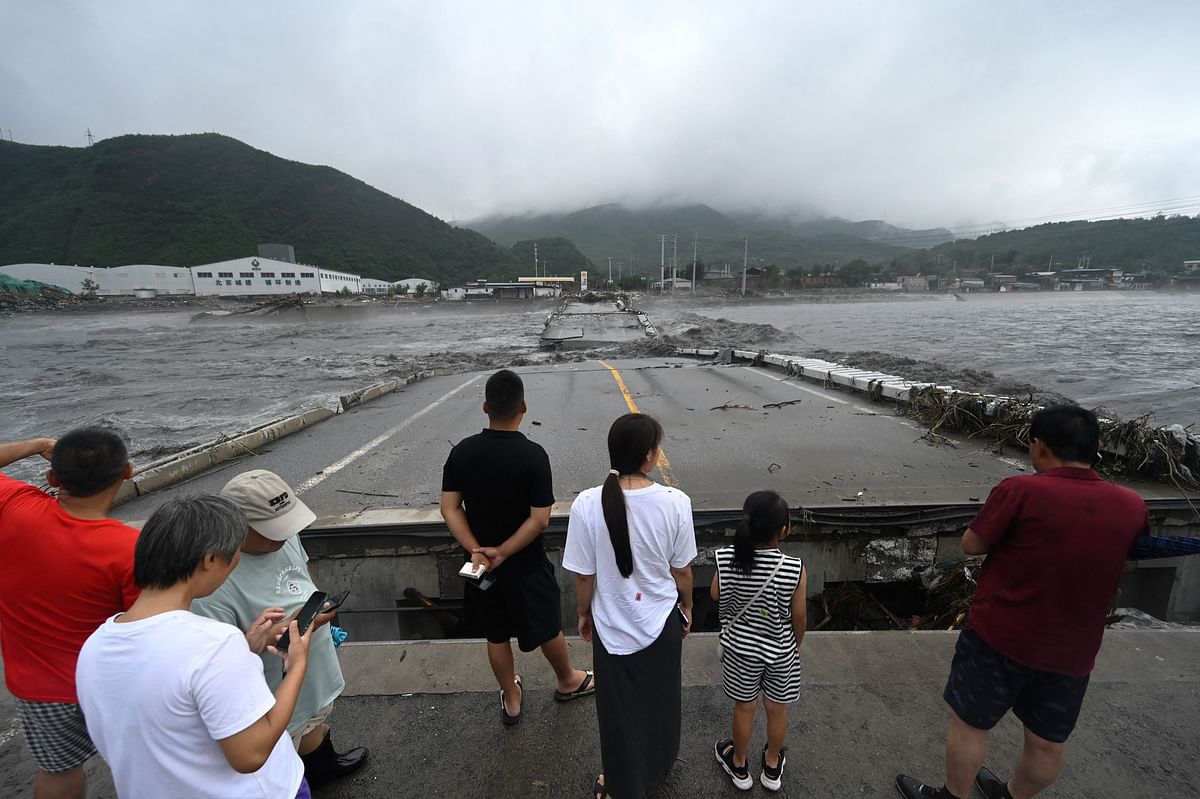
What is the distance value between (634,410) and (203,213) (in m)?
163

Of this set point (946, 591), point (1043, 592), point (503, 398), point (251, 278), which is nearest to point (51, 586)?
point (503, 398)

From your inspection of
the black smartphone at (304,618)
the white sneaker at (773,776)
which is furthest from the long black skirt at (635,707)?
Result: the black smartphone at (304,618)

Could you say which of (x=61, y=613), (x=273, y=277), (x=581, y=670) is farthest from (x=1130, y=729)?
(x=273, y=277)

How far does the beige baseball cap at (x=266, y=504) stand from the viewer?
6.48 feet

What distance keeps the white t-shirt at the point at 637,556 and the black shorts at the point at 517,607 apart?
2.10 feet

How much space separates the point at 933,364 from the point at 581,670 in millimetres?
20745

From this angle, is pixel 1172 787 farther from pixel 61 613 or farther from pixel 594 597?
pixel 61 613

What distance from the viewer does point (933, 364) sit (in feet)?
64.5

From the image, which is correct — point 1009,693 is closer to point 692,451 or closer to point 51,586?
point 51,586

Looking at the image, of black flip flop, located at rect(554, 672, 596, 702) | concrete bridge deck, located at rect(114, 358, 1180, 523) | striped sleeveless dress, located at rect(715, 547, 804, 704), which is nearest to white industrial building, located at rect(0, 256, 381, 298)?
concrete bridge deck, located at rect(114, 358, 1180, 523)

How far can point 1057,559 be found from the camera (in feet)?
6.67

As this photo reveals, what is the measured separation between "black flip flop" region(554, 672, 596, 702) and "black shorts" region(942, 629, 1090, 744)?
71.0 inches

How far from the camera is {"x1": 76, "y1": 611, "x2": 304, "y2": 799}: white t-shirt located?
1.33m

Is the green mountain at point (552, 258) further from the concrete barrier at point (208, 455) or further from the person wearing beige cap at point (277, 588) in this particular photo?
the person wearing beige cap at point (277, 588)
